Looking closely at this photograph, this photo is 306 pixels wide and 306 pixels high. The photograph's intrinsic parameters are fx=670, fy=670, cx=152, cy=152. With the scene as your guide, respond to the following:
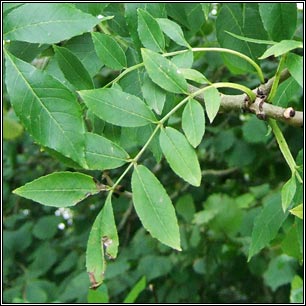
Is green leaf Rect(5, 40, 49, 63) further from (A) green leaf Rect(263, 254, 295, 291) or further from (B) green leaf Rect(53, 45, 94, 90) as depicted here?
(A) green leaf Rect(263, 254, 295, 291)

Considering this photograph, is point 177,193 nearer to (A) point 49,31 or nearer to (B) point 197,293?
(B) point 197,293

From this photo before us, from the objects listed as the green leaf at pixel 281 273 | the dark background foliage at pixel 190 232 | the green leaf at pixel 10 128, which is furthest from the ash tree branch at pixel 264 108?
the green leaf at pixel 10 128

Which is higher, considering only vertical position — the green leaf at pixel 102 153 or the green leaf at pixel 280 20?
the green leaf at pixel 280 20

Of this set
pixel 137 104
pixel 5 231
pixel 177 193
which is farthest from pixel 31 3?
pixel 5 231

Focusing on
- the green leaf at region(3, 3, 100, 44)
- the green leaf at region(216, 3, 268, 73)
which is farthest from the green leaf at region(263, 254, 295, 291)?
the green leaf at region(3, 3, 100, 44)

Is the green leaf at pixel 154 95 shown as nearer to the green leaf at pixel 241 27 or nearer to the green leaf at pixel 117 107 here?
the green leaf at pixel 117 107

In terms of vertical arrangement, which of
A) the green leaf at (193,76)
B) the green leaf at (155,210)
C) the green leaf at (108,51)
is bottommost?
the green leaf at (155,210)
